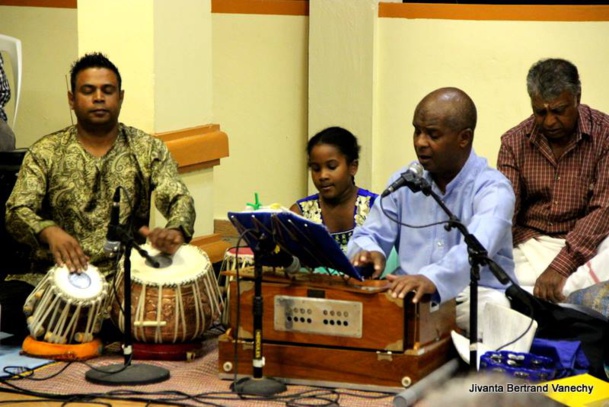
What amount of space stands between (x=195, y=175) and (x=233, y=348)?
181 centimetres

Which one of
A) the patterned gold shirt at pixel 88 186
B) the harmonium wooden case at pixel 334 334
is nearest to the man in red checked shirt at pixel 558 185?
the harmonium wooden case at pixel 334 334

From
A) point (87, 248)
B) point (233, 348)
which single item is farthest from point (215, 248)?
point (233, 348)

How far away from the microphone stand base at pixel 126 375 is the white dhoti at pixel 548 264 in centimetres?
190

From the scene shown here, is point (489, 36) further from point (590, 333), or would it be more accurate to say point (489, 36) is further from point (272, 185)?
point (590, 333)

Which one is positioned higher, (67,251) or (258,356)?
(67,251)

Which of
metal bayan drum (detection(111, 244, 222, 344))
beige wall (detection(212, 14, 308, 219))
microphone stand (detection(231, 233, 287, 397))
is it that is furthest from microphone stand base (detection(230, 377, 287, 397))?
beige wall (detection(212, 14, 308, 219))

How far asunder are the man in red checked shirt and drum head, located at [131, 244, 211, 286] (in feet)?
5.26

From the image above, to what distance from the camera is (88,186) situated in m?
6.04

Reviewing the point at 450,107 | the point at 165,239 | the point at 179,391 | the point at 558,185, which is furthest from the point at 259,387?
the point at 558,185

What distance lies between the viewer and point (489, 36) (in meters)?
8.29

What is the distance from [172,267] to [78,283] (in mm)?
436

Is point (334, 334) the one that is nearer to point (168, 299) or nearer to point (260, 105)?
point (168, 299)

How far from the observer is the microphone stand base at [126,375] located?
17.0 ft

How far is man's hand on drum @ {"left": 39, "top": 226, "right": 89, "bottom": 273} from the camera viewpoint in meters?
5.61
